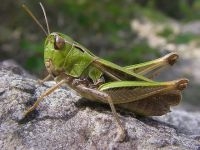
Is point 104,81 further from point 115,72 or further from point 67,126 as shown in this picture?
point 67,126

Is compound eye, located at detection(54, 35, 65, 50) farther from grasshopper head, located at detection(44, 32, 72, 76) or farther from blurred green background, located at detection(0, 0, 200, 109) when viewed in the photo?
blurred green background, located at detection(0, 0, 200, 109)

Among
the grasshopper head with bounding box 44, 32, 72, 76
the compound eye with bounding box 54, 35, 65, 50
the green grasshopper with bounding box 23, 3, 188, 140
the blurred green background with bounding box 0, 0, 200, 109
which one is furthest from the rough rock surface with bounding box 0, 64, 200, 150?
the blurred green background with bounding box 0, 0, 200, 109

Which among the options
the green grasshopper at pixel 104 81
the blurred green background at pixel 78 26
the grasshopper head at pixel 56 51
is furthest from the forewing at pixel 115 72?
the blurred green background at pixel 78 26

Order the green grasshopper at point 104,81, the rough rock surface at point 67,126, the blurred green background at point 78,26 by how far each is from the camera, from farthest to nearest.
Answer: the blurred green background at point 78,26 < the green grasshopper at point 104,81 < the rough rock surface at point 67,126

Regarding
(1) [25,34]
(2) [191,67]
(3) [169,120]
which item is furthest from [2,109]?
(2) [191,67]

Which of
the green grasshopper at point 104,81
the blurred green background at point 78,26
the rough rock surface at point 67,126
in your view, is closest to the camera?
the rough rock surface at point 67,126

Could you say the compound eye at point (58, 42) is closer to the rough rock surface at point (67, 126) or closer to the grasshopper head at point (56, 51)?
the grasshopper head at point (56, 51)
